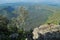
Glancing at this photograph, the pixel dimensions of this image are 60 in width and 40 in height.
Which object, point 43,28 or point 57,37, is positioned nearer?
point 57,37

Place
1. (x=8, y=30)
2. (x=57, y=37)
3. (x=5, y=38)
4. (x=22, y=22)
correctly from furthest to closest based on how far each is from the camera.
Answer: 1. (x=22, y=22)
2. (x=8, y=30)
3. (x=5, y=38)
4. (x=57, y=37)

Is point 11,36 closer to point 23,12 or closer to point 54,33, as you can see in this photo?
point 54,33

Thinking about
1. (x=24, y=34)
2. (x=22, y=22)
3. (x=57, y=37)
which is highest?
(x=57, y=37)

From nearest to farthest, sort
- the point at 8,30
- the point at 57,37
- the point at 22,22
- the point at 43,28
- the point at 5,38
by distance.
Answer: the point at 57,37 < the point at 43,28 < the point at 5,38 < the point at 8,30 < the point at 22,22

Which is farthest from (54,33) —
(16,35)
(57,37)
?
(16,35)

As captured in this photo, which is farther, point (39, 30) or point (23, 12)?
point (23, 12)

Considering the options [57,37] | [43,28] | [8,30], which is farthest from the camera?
[8,30]

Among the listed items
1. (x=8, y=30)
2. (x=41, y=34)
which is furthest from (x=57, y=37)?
(x=8, y=30)

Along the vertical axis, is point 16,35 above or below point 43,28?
below

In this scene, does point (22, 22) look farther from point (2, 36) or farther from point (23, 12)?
point (2, 36)
